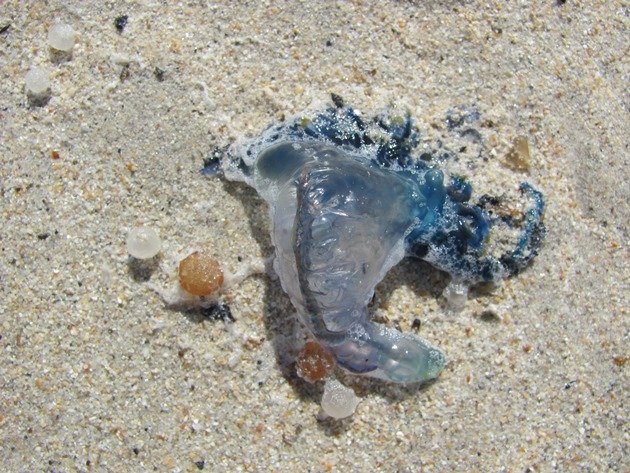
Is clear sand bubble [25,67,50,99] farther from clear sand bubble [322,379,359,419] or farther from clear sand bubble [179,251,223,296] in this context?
clear sand bubble [322,379,359,419]

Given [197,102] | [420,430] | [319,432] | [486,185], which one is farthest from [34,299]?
[486,185]

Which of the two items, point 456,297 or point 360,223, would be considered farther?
point 456,297

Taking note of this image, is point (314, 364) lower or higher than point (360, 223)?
lower

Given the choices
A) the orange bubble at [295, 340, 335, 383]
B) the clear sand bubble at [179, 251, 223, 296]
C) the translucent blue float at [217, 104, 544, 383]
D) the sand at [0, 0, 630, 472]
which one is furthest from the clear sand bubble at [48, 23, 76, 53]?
the orange bubble at [295, 340, 335, 383]

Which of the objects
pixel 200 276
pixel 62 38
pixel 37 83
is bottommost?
pixel 200 276

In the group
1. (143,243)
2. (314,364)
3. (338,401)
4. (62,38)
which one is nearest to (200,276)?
(143,243)

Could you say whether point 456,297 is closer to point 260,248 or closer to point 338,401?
point 338,401

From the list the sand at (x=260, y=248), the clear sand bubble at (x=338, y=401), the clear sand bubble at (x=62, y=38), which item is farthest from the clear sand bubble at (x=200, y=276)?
the clear sand bubble at (x=62, y=38)
